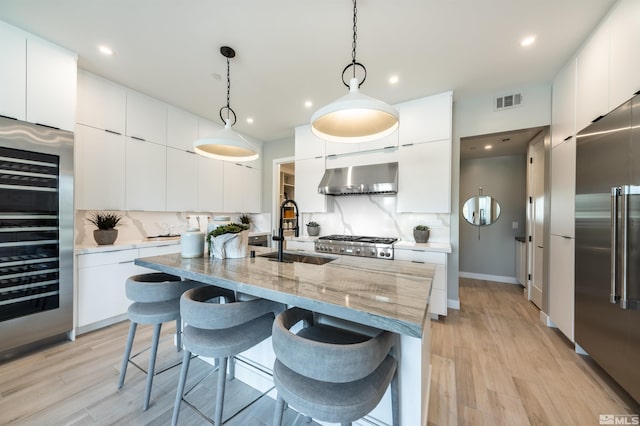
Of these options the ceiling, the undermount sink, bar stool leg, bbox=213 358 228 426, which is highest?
the ceiling

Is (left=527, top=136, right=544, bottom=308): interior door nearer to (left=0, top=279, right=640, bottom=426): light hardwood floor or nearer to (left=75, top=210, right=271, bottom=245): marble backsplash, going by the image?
(left=0, top=279, right=640, bottom=426): light hardwood floor

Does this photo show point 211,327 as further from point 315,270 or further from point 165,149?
point 165,149

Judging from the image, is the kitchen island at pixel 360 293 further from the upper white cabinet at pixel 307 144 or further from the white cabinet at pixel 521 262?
the white cabinet at pixel 521 262

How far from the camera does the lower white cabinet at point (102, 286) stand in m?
2.38

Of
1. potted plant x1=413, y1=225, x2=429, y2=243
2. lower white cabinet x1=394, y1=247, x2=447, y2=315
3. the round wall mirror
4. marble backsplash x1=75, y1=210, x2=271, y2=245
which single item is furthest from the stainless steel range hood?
the round wall mirror

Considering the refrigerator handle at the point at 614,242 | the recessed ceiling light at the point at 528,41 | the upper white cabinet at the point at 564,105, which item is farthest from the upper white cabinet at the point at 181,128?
the upper white cabinet at the point at 564,105

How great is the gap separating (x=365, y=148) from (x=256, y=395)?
3.18 metres

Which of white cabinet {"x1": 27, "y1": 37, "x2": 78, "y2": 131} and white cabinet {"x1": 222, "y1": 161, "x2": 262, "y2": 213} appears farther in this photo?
white cabinet {"x1": 222, "y1": 161, "x2": 262, "y2": 213}

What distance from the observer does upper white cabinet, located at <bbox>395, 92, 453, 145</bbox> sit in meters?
3.00

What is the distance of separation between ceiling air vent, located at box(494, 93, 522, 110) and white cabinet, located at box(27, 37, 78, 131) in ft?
15.8

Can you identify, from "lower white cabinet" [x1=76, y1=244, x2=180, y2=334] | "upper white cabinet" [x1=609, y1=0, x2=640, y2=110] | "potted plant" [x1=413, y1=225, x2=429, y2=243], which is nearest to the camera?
"upper white cabinet" [x1=609, y1=0, x2=640, y2=110]

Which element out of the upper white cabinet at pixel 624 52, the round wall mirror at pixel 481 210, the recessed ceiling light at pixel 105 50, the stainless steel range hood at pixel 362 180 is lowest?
the round wall mirror at pixel 481 210

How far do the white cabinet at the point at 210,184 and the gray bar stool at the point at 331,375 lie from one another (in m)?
3.46

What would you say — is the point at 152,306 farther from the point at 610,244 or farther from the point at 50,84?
the point at 610,244
